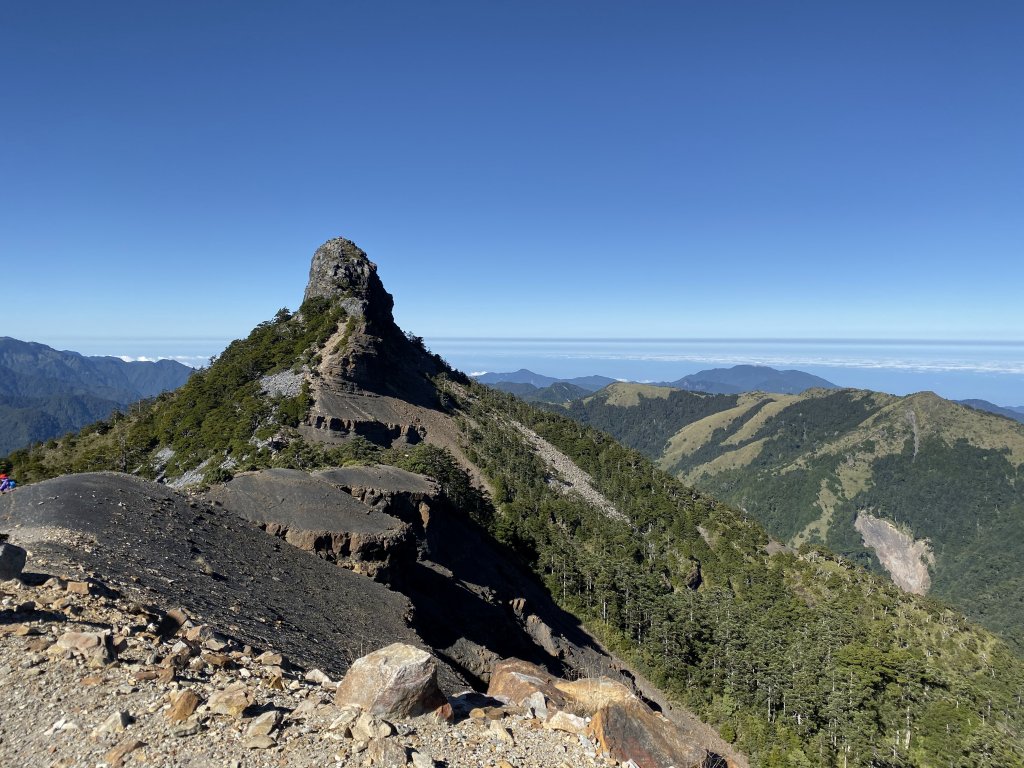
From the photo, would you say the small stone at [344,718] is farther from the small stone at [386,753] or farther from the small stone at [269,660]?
the small stone at [269,660]

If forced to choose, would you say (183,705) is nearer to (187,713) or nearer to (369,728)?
(187,713)

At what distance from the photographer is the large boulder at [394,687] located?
9.75 m

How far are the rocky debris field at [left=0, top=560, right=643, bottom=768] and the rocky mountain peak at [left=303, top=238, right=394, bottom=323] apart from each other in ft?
257

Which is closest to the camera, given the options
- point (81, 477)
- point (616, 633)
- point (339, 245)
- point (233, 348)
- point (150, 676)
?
point (150, 676)

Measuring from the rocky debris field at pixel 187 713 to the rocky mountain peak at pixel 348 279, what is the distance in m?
78.2

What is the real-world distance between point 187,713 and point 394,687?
11.1ft

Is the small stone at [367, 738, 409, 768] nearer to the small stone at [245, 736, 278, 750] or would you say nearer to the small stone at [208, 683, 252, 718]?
the small stone at [245, 736, 278, 750]

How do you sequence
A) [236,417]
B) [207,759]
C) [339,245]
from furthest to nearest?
[339,245] → [236,417] → [207,759]

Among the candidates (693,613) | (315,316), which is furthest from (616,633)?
(315,316)

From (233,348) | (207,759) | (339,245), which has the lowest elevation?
(207,759)

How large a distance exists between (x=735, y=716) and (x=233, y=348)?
83724mm

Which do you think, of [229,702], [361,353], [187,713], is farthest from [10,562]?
[361,353]

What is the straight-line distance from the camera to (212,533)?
23391 mm

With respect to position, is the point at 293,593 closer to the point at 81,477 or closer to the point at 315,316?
the point at 81,477
